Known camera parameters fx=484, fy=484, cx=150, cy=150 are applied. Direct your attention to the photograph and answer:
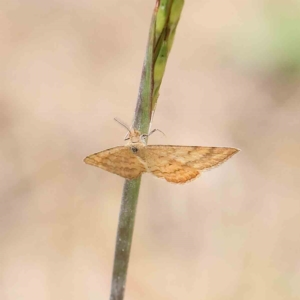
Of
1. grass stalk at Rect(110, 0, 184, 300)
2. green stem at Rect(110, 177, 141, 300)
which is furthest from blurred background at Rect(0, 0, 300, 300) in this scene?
grass stalk at Rect(110, 0, 184, 300)

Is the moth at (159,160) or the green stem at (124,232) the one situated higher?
the moth at (159,160)

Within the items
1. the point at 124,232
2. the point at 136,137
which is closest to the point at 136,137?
the point at 136,137

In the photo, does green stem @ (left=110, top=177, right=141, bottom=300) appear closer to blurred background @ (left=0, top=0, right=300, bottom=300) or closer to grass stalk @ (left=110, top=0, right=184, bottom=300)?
grass stalk @ (left=110, top=0, right=184, bottom=300)

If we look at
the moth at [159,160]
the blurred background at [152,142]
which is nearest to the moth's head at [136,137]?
the moth at [159,160]

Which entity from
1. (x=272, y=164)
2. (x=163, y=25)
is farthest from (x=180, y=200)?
(x=163, y=25)

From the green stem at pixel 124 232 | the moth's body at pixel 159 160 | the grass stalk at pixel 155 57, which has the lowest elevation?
the green stem at pixel 124 232

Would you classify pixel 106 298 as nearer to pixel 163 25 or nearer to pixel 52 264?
pixel 52 264

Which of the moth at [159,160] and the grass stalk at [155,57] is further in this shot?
the moth at [159,160]

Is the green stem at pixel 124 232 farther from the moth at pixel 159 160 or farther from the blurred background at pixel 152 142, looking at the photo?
the blurred background at pixel 152 142
